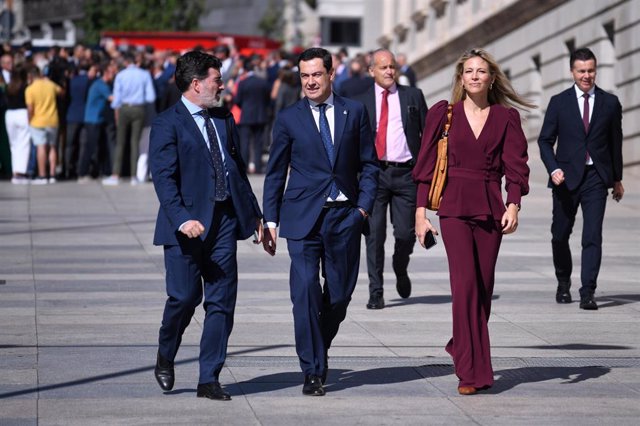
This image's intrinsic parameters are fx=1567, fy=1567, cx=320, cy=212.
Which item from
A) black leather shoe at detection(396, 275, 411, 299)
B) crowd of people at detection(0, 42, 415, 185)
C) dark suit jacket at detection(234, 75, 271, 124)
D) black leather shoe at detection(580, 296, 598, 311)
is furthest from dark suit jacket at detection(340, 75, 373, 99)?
black leather shoe at detection(580, 296, 598, 311)

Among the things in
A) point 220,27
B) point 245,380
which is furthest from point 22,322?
point 220,27

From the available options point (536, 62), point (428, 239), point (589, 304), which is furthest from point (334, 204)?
point (536, 62)

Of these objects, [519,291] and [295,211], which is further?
[519,291]

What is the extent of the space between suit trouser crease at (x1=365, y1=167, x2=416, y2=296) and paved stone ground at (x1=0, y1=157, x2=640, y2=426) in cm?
34

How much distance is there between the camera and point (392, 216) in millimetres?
12234

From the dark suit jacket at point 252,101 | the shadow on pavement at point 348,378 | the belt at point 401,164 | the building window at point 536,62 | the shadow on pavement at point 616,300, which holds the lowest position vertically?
the shadow on pavement at point 616,300

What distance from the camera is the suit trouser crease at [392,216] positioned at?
1204 cm

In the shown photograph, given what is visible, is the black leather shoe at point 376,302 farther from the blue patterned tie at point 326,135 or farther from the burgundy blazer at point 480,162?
the blue patterned tie at point 326,135

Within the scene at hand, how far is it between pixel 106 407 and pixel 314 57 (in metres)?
2.15

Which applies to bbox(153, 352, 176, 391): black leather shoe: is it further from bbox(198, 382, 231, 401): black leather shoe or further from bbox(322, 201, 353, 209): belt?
bbox(322, 201, 353, 209): belt

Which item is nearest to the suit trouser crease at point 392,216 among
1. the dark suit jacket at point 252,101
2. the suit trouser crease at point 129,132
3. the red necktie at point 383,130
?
the red necktie at point 383,130

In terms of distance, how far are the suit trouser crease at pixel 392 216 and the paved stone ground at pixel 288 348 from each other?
34 cm

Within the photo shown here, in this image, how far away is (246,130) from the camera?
2697cm

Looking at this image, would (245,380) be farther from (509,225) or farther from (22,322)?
(22,322)
